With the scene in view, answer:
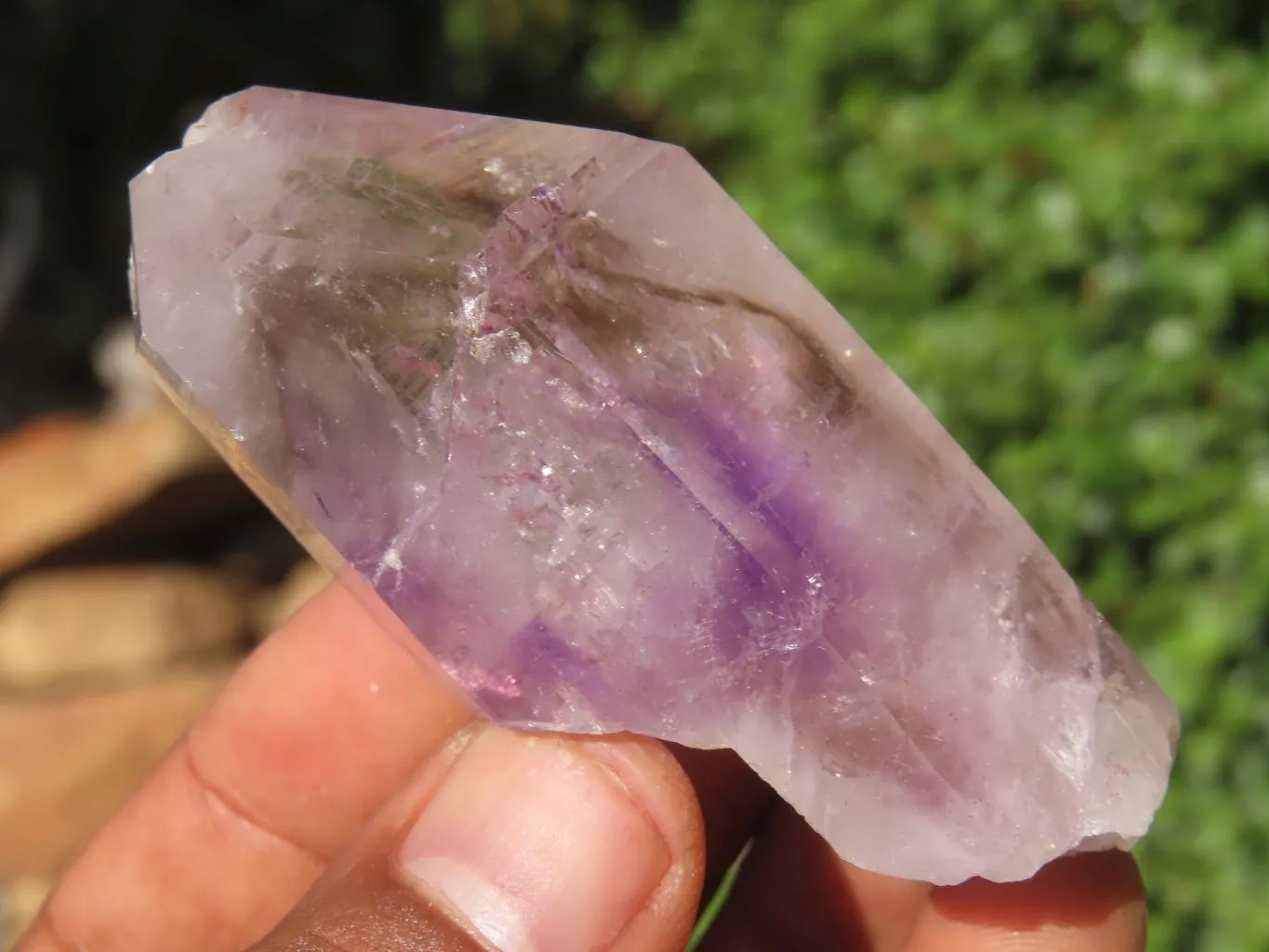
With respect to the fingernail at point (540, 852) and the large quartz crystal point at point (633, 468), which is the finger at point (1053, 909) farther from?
the fingernail at point (540, 852)

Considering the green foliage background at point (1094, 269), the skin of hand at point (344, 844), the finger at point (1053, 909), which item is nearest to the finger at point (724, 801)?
the skin of hand at point (344, 844)

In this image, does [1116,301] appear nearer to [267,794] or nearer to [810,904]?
[810,904]

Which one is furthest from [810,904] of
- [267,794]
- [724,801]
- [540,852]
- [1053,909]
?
[267,794]

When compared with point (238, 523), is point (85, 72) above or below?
above

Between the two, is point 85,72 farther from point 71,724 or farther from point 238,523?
point 71,724

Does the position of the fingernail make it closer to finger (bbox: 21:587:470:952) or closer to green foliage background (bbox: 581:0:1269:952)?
finger (bbox: 21:587:470:952)

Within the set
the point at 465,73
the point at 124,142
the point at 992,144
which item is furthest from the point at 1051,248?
the point at 124,142

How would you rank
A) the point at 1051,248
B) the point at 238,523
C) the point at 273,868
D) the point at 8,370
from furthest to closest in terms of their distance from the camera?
the point at 8,370 < the point at 238,523 < the point at 1051,248 < the point at 273,868
